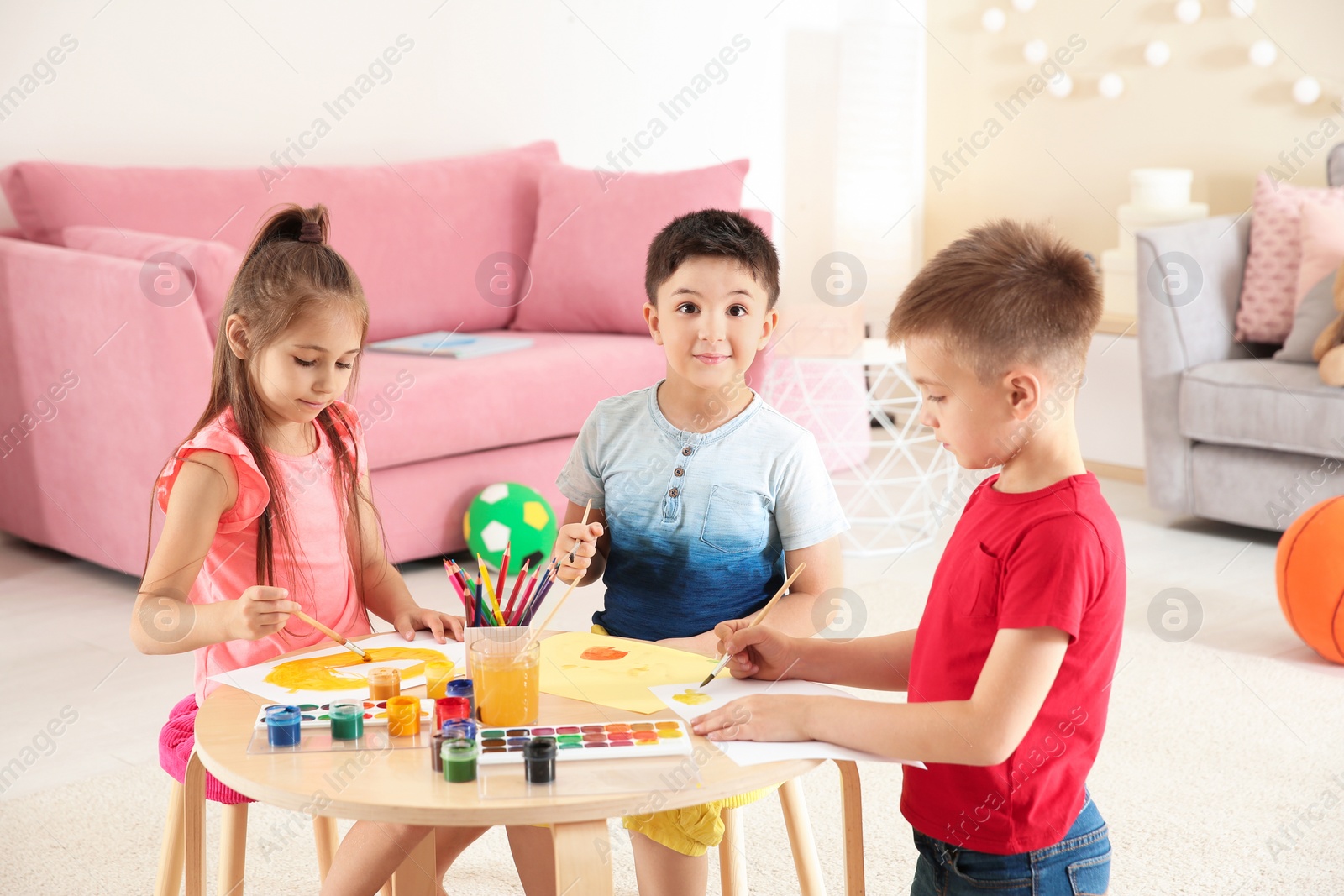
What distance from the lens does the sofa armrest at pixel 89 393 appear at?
2.65 metres

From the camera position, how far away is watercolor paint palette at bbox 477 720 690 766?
38.4 inches

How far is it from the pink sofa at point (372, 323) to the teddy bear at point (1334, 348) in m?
1.41

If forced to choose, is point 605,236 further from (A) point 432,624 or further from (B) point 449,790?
(B) point 449,790

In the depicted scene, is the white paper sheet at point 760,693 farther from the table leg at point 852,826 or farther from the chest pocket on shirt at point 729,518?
the chest pocket on shirt at point 729,518

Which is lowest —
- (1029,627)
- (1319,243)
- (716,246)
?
(1029,627)

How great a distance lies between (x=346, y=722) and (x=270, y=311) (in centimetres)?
56

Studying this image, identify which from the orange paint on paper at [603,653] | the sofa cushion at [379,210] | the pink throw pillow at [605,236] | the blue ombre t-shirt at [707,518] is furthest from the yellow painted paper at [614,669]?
the pink throw pillow at [605,236]

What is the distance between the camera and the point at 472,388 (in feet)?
9.93

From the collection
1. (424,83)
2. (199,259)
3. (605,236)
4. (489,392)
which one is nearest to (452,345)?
(489,392)

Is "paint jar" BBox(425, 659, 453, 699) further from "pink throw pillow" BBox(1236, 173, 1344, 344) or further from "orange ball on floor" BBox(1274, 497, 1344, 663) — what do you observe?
"pink throw pillow" BBox(1236, 173, 1344, 344)

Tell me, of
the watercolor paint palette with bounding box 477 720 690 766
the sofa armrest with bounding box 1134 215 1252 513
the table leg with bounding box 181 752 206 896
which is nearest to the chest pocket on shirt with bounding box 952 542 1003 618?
the watercolor paint palette with bounding box 477 720 690 766

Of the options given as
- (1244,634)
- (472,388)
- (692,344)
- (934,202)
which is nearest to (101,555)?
(472,388)

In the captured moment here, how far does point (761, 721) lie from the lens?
103 cm

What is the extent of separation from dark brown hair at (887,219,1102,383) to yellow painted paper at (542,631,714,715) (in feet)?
1.21
